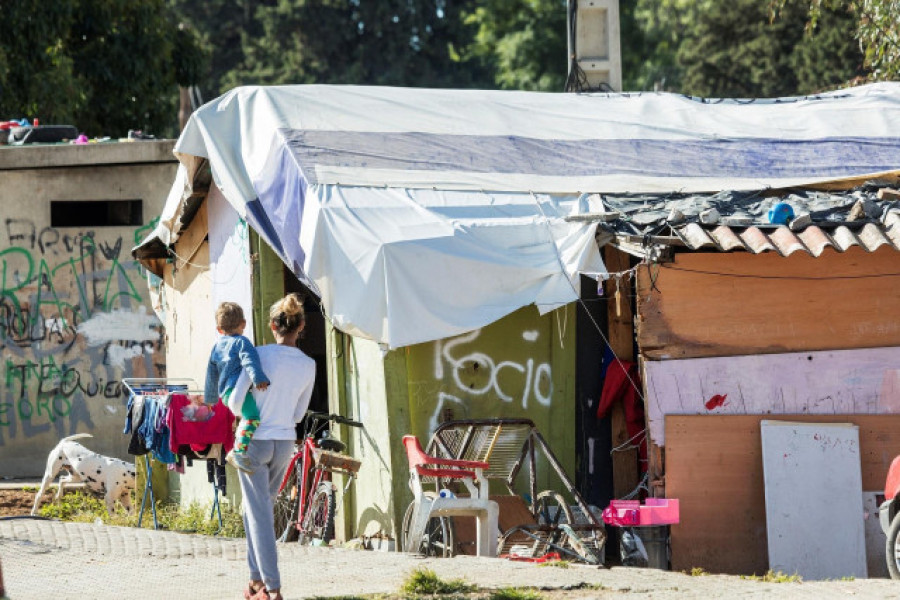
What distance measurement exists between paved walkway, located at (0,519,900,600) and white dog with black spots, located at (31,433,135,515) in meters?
2.84

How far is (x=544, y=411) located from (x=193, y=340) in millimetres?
4764

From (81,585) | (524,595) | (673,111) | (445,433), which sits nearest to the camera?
(524,595)

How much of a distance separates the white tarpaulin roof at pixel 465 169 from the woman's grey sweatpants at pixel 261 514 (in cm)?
213

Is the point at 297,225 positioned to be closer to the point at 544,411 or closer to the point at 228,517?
the point at 544,411

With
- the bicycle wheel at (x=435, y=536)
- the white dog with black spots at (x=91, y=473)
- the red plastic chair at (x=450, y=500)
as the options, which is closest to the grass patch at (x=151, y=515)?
the white dog with black spots at (x=91, y=473)

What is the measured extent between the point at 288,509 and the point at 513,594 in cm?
365

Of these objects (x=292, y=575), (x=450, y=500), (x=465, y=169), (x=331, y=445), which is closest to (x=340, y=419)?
(x=331, y=445)

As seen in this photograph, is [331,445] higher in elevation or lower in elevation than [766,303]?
lower

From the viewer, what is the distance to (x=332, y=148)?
1057 cm

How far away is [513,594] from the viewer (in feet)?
24.1

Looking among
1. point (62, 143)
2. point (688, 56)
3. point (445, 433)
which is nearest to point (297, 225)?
point (445, 433)

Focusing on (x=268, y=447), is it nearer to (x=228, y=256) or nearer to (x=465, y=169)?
(x=465, y=169)

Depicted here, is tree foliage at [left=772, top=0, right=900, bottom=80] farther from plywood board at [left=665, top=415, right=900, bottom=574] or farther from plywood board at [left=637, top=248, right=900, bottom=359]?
plywood board at [left=665, top=415, right=900, bottom=574]

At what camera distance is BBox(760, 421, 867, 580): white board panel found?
31.7 ft
